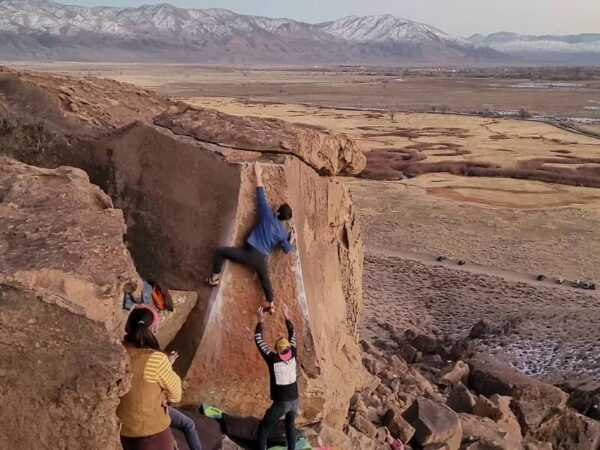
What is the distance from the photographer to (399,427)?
301 inches

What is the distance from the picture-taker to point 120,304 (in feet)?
16.0

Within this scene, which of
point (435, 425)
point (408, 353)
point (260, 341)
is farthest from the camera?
point (408, 353)

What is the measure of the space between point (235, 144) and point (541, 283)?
10934 mm

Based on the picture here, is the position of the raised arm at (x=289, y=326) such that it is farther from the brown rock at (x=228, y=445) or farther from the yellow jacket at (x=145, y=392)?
the yellow jacket at (x=145, y=392)

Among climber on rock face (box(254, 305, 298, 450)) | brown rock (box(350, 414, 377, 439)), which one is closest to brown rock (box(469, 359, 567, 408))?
brown rock (box(350, 414, 377, 439))

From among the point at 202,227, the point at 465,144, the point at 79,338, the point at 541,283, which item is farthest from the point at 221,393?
the point at 465,144

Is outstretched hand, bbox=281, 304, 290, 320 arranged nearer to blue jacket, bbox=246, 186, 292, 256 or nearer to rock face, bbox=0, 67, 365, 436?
rock face, bbox=0, 67, 365, 436

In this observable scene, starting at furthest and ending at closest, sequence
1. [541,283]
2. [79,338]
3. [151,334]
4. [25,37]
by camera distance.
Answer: [25,37], [541,283], [151,334], [79,338]

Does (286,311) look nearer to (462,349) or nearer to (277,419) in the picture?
(277,419)

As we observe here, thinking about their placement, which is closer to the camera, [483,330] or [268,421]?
[268,421]

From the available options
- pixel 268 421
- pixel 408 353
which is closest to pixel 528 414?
pixel 408 353

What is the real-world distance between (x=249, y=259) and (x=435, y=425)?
286 cm

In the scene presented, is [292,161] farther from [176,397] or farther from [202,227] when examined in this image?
[176,397]

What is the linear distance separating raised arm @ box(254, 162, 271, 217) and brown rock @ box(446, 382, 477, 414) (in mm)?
4301
